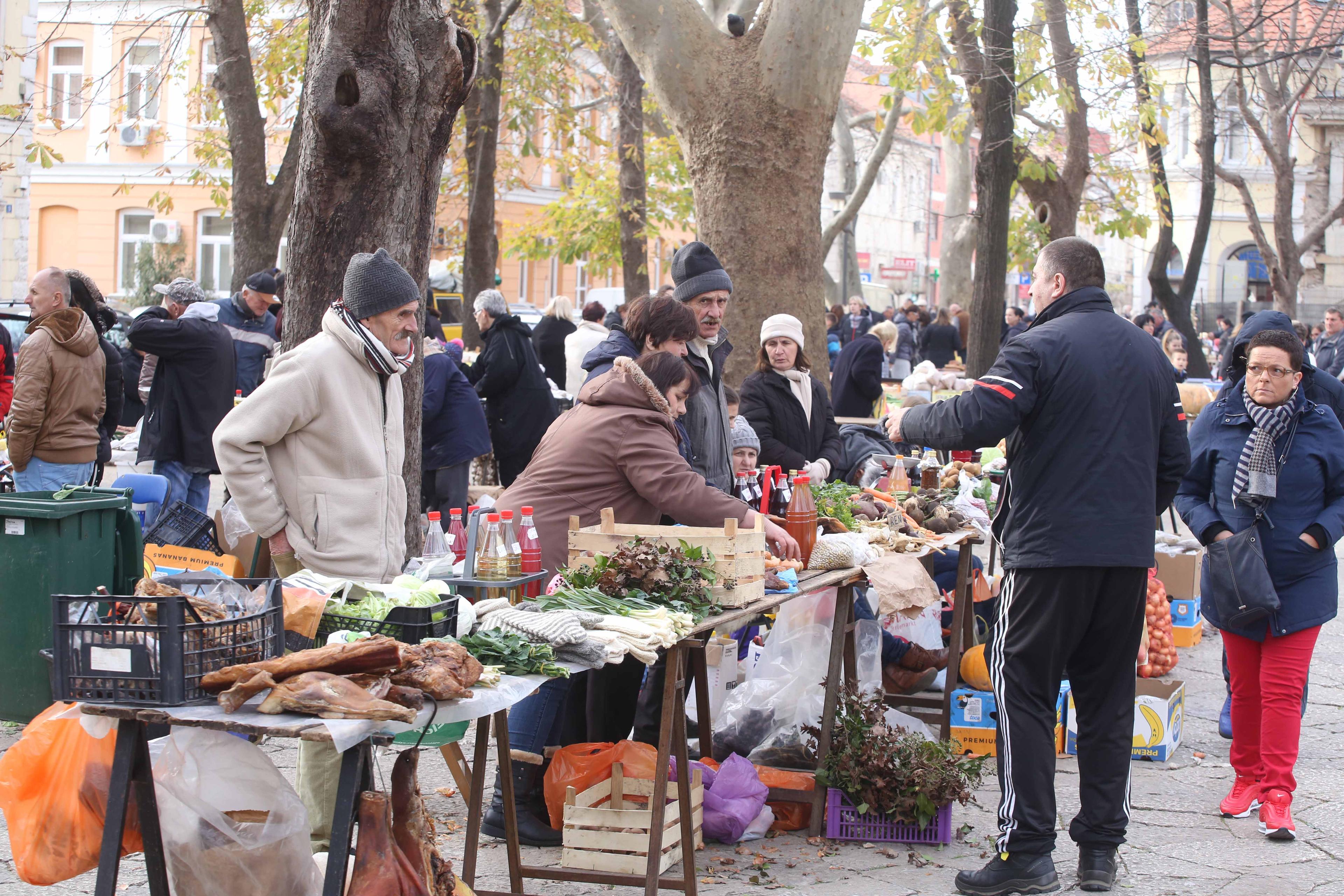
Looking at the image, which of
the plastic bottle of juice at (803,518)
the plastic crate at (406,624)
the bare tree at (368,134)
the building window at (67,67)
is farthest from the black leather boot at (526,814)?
the building window at (67,67)

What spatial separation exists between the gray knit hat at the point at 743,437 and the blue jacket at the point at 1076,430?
74.0 inches

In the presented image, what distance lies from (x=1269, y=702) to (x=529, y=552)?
9.61 feet

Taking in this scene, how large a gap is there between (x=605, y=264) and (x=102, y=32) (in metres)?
15.1

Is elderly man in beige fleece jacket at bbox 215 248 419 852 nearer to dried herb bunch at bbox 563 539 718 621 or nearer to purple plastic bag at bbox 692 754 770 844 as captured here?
dried herb bunch at bbox 563 539 718 621

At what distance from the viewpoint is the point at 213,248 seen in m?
33.9

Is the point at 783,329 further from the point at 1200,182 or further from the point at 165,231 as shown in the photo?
the point at 165,231

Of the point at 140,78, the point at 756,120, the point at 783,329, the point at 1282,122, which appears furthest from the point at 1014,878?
the point at 140,78

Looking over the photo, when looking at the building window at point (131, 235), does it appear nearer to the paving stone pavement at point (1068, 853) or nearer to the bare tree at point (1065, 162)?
the bare tree at point (1065, 162)

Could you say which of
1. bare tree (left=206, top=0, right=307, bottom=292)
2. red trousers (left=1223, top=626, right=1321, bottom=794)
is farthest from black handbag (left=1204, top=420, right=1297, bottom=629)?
bare tree (left=206, top=0, right=307, bottom=292)

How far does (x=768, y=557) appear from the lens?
15.3 ft

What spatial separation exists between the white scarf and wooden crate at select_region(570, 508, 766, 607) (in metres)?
2.73

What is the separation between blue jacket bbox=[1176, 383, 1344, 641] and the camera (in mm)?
5082

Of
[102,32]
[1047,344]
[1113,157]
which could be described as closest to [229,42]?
[1047,344]

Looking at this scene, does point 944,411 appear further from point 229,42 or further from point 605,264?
point 605,264
